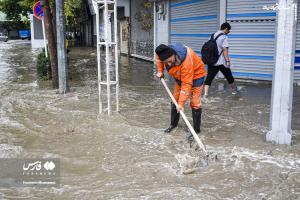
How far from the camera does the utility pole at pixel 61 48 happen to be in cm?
969

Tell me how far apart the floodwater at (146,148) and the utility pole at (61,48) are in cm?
40

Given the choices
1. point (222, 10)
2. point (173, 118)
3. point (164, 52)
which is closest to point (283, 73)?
point (164, 52)

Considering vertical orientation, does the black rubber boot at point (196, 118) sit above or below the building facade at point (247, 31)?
below

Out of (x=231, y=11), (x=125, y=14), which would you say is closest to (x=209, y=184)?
(x=231, y=11)

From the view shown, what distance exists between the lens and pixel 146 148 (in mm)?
5680

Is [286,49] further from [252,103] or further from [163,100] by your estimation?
[163,100]

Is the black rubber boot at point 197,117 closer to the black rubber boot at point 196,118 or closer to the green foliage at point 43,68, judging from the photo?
the black rubber boot at point 196,118

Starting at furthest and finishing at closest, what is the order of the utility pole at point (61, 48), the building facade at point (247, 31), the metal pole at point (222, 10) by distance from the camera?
the metal pole at point (222, 10)
the building facade at point (247, 31)
the utility pole at point (61, 48)

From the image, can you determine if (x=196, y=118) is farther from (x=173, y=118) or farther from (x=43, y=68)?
(x=43, y=68)

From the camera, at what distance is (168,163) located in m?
5.05

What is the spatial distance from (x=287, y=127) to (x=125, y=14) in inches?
661

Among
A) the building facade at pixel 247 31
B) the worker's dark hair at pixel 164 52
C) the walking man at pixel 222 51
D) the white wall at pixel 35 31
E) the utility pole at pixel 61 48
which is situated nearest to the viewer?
the worker's dark hair at pixel 164 52

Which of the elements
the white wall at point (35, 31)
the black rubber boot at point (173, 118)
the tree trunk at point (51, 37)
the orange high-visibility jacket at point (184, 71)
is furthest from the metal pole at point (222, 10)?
the white wall at point (35, 31)

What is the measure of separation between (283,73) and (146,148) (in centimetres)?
218
